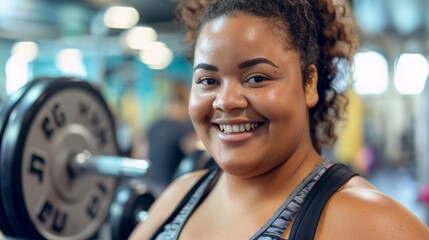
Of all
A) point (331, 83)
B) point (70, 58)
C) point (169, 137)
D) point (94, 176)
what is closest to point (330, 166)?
point (331, 83)

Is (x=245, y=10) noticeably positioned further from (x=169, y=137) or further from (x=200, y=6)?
(x=169, y=137)

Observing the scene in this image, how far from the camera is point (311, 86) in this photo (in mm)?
946

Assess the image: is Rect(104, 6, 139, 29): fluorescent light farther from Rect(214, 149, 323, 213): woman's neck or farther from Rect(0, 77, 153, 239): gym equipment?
Rect(214, 149, 323, 213): woman's neck

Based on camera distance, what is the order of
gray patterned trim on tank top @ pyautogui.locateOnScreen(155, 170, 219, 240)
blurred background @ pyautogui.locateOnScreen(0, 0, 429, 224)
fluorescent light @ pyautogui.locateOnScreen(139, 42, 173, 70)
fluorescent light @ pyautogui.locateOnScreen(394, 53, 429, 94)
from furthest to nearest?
fluorescent light @ pyautogui.locateOnScreen(394, 53, 429, 94)
fluorescent light @ pyautogui.locateOnScreen(139, 42, 173, 70)
blurred background @ pyautogui.locateOnScreen(0, 0, 429, 224)
gray patterned trim on tank top @ pyautogui.locateOnScreen(155, 170, 219, 240)

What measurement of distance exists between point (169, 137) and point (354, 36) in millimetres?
1791

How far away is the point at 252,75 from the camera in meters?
0.87

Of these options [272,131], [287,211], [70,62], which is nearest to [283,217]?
[287,211]

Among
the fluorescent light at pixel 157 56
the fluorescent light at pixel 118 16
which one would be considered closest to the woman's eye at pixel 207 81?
the fluorescent light at pixel 118 16

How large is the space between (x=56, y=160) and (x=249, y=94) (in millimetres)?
853

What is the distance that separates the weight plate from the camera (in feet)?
4.44

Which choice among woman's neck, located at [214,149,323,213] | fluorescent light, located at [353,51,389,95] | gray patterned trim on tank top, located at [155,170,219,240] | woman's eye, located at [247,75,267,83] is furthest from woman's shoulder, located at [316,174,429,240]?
fluorescent light, located at [353,51,389,95]

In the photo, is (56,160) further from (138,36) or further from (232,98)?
(138,36)

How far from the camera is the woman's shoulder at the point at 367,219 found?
76cm

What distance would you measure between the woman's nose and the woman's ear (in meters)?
0.13
